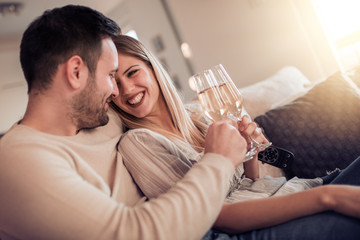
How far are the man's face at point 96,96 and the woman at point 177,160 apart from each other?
0.45 feet

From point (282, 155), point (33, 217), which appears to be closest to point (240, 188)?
point (282, 155)

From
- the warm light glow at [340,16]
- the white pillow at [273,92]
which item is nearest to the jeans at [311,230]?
the white pillow at [273,92]

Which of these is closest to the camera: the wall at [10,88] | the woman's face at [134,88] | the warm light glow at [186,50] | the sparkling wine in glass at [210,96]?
the sparkling wine in glass at [210,96]

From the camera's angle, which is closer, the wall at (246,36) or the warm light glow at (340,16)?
the warm light glow at (340,16)

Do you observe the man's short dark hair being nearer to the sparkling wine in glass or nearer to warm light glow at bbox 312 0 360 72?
the sparkling wine in glass

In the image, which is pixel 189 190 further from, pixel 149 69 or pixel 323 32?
pixel 323 32

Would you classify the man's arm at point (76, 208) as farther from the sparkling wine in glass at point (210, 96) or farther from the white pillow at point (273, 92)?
the white pillow at point (273, 92)

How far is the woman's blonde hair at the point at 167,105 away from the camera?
1430mm

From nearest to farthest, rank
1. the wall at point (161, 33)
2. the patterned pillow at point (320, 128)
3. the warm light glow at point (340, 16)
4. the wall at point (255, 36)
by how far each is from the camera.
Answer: the patterned pillow at point (320, 128) → the warm light glow at point (340, 16) → the wall at point (255, 36) → the wall at point (161, 33)

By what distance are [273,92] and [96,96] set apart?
146cm

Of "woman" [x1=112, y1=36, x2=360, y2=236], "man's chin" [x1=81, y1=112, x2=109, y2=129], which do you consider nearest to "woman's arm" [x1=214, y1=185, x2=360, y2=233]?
"woman" [x1=112, y1=36, x2=360, y2=236]

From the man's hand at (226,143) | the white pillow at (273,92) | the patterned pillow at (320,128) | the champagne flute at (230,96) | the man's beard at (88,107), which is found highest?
the man's beard at (88,107)

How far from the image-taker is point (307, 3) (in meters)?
3.03

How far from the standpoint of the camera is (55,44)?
0.95m
